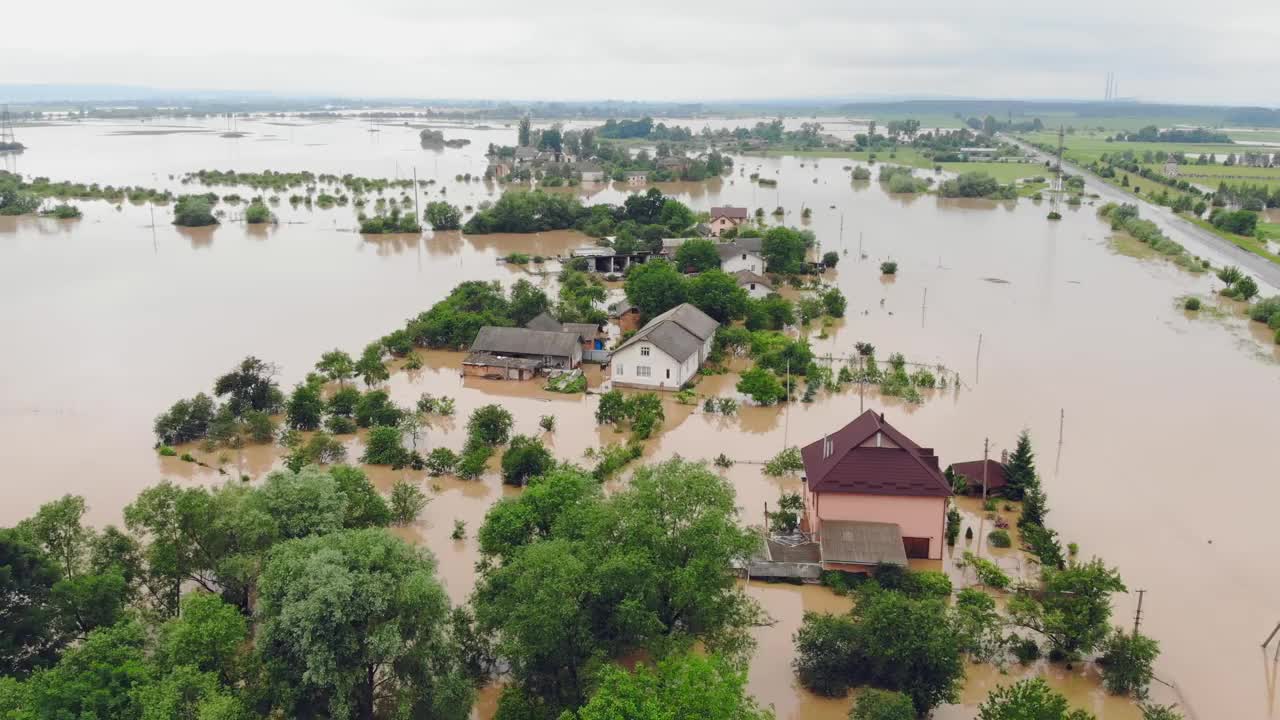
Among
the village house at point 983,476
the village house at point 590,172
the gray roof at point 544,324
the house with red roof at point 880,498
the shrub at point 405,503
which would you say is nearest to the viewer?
the house with red roof at point 880,498

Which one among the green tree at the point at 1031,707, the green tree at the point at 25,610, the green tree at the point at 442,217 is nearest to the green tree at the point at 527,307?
the green tree at the point at 25,610

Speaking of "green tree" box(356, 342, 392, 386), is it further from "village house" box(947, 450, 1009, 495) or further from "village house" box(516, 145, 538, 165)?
"village house" box(516, 145, 538, 165)

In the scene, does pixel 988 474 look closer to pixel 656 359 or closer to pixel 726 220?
pixel 656 359

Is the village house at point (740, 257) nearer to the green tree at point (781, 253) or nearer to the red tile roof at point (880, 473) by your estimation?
the green tree at point (781, 253)

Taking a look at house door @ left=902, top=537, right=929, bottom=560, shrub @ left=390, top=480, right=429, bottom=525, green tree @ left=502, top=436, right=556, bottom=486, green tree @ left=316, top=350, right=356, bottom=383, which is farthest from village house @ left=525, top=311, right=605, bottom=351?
house door @ left=902, top=537, right=929, bottom=560

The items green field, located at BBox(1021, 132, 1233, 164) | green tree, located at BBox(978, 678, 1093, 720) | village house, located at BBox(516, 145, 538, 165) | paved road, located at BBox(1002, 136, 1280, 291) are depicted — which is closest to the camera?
green tree, located at BBox(978, 678, 1093, 720)

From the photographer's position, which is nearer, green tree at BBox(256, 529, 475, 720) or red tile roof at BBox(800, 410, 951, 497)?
green tree at BBox(256, 529, 475, 720)
